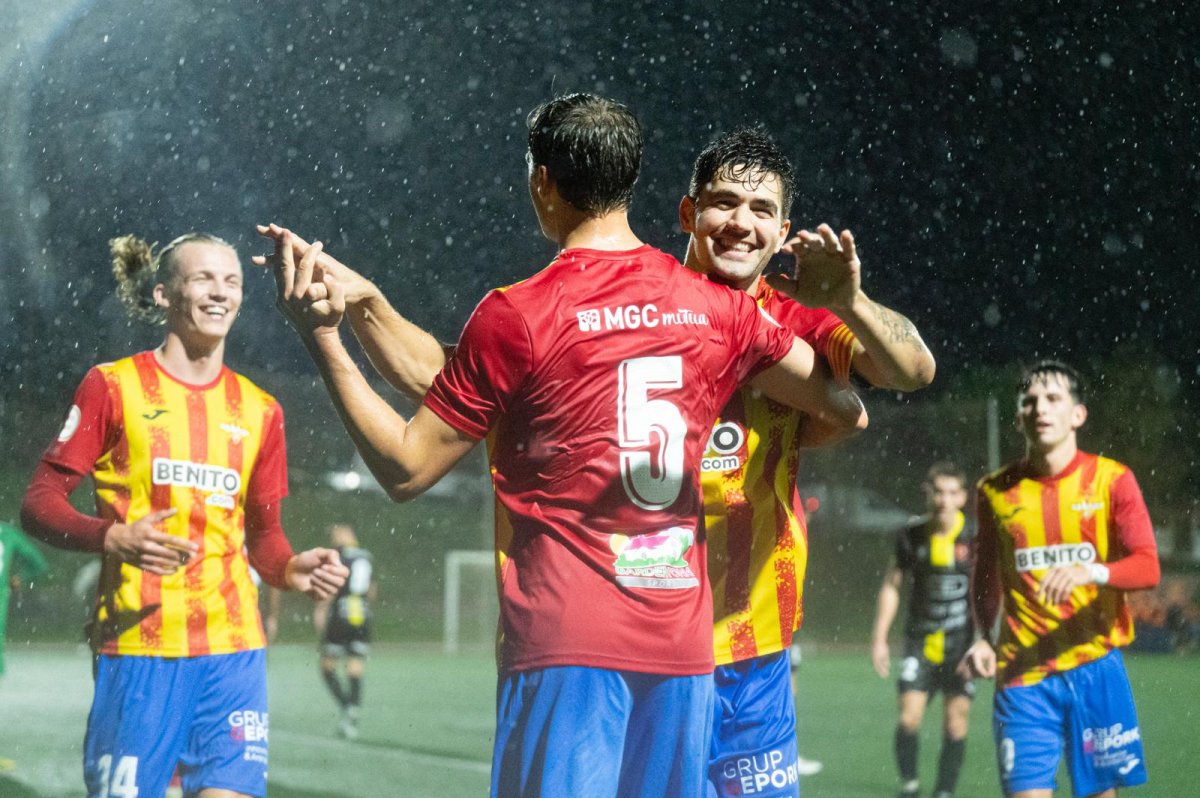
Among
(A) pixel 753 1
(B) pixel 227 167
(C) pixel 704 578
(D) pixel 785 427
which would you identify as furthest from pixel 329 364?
(B) pixel 227 167

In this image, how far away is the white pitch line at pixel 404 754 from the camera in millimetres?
6804

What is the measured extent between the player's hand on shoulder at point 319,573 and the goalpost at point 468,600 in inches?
503

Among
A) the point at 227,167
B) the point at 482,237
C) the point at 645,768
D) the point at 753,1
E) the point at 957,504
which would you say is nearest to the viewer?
the point at 645,768

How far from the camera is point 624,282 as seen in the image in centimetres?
170

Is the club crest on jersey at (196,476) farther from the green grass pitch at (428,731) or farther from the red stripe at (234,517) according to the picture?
the green grass pitch at (428,731)

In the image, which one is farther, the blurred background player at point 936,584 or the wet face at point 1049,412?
the blurred background player at point 936,584

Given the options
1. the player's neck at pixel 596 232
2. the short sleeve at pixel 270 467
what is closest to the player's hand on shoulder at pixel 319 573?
the short sleeve at pixel 270 467

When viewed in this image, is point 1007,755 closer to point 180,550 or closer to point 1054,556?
point 1054,556

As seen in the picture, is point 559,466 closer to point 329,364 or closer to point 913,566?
point 329,364

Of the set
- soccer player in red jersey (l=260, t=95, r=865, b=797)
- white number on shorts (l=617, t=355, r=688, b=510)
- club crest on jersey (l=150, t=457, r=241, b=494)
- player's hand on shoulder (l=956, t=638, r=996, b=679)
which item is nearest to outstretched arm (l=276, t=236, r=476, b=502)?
soccer player in red jersey (l=260, t=95, r=865, b=797)

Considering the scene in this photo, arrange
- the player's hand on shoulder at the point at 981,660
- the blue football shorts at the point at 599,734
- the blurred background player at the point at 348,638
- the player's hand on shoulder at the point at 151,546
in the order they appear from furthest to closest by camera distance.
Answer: the blurred background player at the point at 348,638
the player's hand on shoulder at the point at 981,660
the player's hand on shoulder at the point at 151,546
the blue football shorts at the point at 599,734

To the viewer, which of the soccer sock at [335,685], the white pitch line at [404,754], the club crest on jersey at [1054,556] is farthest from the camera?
the soccer sock at [335,685]

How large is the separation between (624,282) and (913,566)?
15.5 ft

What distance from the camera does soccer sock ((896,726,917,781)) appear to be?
5.42 m
